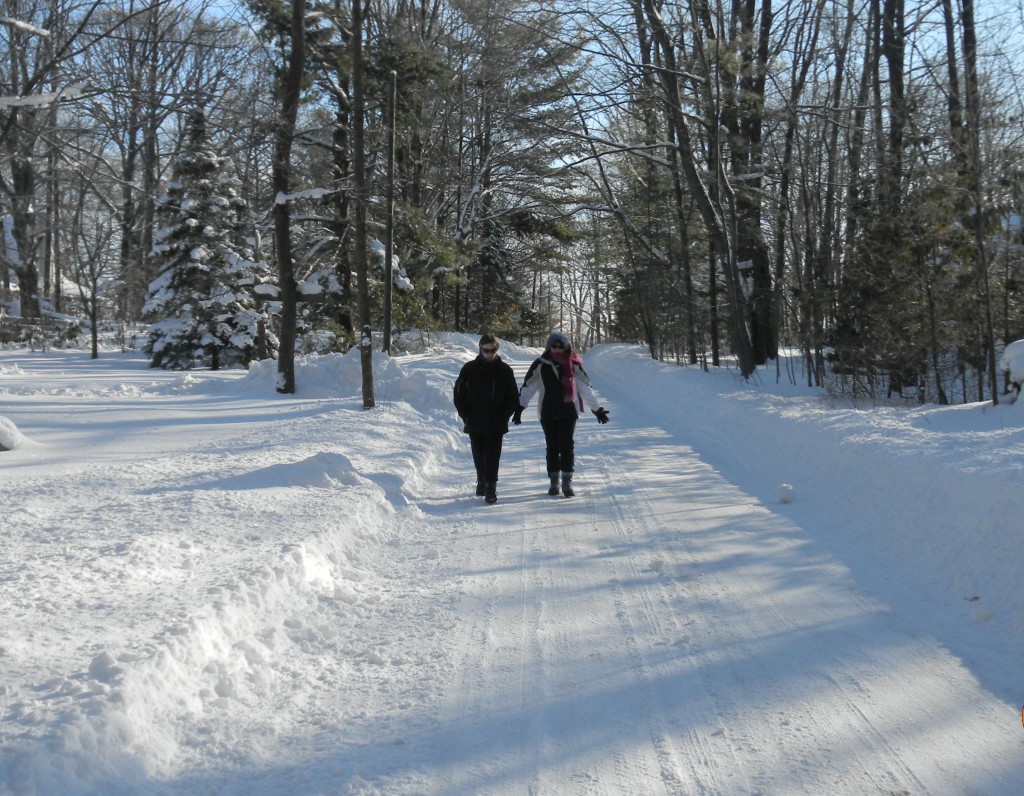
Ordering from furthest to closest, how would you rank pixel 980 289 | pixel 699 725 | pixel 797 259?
pixel 797 259, pixel 980 289, pixel 699 725

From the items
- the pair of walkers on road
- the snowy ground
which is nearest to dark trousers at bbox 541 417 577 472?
the pair of walkers on road

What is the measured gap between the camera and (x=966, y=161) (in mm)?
12398

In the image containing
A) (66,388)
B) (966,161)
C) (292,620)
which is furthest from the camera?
(66,388)

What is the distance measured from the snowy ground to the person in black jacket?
0.40m

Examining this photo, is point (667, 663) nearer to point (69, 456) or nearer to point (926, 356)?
point (69, 456)

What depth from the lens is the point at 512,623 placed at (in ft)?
16.5

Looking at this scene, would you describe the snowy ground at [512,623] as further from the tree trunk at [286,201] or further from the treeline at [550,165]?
the tree trunk at [286,201]

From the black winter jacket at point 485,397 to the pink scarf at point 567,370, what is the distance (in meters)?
0.59

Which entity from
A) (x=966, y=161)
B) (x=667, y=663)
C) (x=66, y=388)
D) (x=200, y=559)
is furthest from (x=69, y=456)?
(x=966, y=161)

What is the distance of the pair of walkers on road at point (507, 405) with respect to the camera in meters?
8.64

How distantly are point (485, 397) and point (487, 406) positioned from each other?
0.10 m

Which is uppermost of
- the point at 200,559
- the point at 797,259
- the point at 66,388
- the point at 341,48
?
the point at 341,48

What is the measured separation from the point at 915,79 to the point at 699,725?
57.5 ft

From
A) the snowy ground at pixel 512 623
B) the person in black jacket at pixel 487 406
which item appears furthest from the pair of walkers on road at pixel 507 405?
the snowy ground at pixel 512 623
